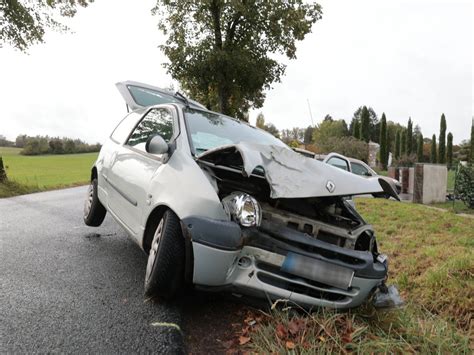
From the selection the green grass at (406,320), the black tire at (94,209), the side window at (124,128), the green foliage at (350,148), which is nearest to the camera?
the green grass at (406,320)

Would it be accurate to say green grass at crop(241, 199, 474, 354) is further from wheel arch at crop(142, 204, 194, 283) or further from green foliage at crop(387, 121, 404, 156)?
green foliage at crop(387, 121, 404, 156)

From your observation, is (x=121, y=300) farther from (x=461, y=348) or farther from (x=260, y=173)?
(x=461, y=348)

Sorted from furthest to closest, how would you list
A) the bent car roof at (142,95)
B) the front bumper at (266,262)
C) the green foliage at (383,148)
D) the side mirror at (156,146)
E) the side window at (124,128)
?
the green foliage at (383,148)
the bent car roof at (142,95)
the side window at (124,128)
the side mirror at (156,146)
the front bumper at (266,262)

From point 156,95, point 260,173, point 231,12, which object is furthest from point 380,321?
point 231,12

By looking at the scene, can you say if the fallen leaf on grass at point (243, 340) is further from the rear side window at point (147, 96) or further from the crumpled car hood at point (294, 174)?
the rear side window at point (147, 96)

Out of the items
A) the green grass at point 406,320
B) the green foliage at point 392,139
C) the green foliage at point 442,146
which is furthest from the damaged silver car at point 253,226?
the green foliage at point 442,146

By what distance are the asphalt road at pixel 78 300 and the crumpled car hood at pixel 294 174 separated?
1.15 metres

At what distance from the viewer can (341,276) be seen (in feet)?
7.73

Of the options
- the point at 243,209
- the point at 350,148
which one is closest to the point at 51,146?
the point at 350,148

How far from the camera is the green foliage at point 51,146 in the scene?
55219 mm

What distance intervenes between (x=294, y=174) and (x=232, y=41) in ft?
51.7

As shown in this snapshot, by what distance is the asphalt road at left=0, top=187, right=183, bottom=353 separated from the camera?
2.15 m

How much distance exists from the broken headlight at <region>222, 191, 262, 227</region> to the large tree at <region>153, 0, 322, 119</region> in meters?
13.5

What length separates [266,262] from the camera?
2.30m
